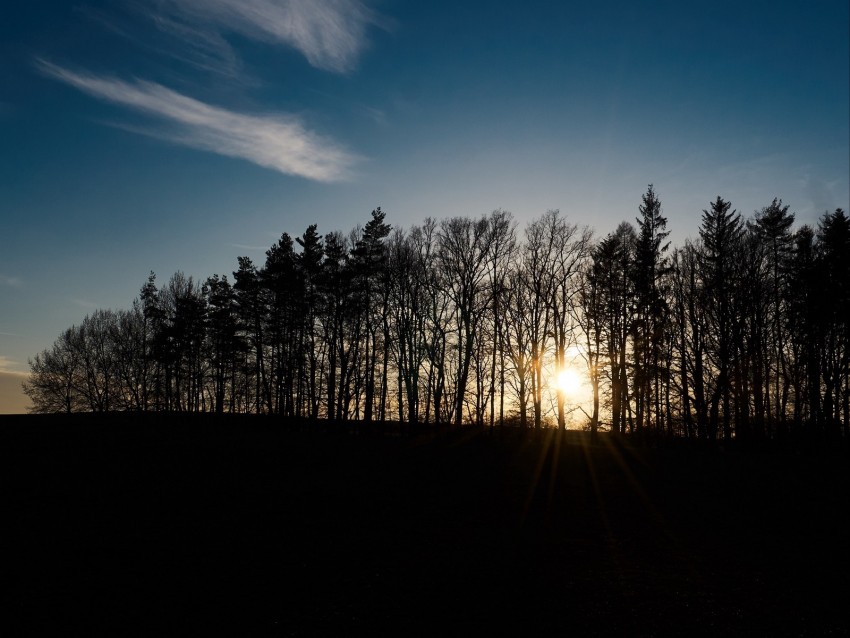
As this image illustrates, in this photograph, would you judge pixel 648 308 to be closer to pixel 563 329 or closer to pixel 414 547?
pixel 563 329

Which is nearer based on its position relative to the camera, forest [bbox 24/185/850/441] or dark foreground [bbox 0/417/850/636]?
dark foreground [bbox 0/417/850/636]

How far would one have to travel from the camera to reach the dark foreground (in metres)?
7.28

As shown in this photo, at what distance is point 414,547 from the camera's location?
419 inches

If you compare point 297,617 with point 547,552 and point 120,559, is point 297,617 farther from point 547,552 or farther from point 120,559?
point 547,552

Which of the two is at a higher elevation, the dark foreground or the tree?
the tree

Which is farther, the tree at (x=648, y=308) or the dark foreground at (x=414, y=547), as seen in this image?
the tree at (x=648, y=308)

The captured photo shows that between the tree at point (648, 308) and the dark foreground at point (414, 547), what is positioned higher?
the tree at point (648, 308)

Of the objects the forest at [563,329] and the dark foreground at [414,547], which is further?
the forest at [563,329]

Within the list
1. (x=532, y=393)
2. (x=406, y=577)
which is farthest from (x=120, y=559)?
(x=532, y=393)

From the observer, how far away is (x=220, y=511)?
42.8 feet

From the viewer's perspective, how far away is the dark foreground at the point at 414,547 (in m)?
7.28

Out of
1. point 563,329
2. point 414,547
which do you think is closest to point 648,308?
point 563,329

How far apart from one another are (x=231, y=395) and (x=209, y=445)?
32.2 metres

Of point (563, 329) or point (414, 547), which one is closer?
point (414, 547)
